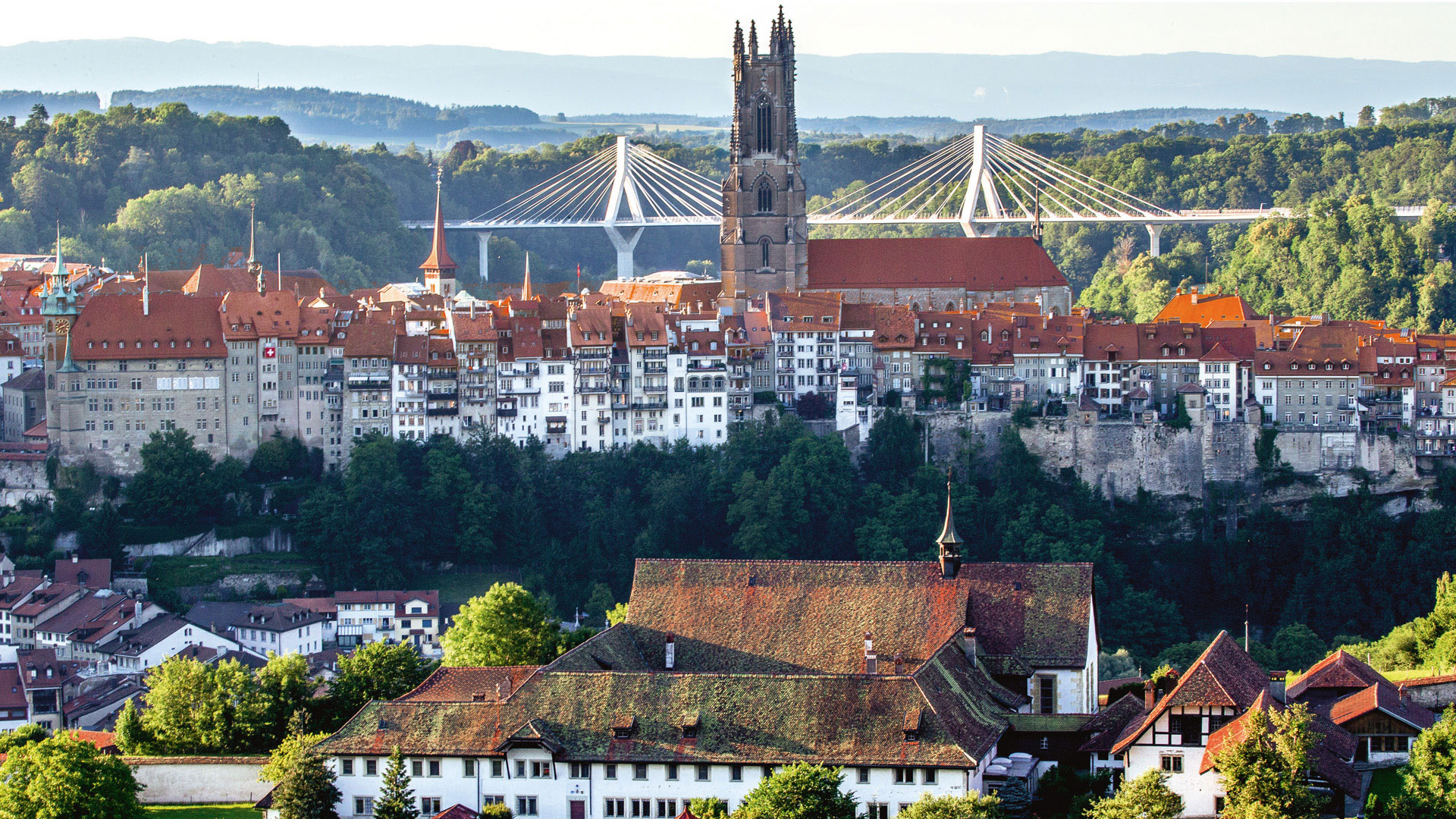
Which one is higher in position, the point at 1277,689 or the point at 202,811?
the point at 1277,689

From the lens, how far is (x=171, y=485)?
7881cm

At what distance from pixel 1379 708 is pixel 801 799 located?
1195cm

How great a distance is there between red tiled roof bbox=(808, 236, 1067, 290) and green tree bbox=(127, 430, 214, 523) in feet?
93.5

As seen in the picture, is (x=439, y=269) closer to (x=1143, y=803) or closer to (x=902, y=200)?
(x=902, y=200)

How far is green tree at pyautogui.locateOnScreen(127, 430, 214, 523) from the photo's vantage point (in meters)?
78.9

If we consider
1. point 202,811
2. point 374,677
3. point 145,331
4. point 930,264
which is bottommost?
point 202,811

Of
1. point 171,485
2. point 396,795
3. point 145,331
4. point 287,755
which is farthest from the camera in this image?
point 145,331

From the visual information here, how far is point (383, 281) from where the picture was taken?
127688 mm

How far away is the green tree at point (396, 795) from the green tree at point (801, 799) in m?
6.17

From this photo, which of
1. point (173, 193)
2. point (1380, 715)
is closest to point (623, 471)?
point (1380, 715)

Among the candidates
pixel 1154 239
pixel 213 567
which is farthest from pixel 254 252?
pixel 1154 239

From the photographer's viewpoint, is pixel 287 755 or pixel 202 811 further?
pixel 202 811

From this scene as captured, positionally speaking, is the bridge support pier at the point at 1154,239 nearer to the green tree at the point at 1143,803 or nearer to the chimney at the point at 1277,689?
the chimney at the point at 1277,689

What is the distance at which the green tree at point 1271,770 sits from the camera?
4012cm
